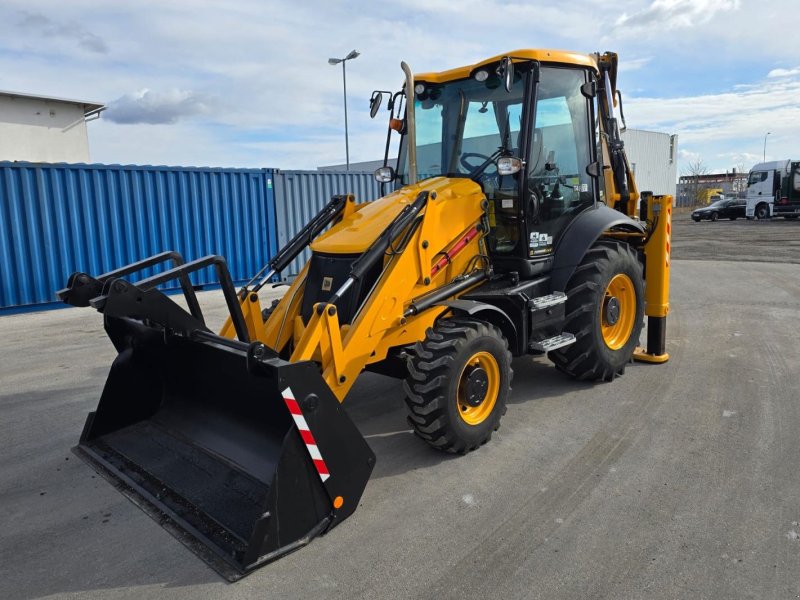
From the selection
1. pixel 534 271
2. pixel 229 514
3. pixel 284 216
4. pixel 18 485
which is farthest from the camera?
pixel 284 216

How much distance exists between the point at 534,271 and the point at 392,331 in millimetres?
1503

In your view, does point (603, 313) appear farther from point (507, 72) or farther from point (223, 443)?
point (223, 443)

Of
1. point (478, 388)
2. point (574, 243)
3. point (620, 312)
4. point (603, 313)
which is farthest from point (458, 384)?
point (620, 312)

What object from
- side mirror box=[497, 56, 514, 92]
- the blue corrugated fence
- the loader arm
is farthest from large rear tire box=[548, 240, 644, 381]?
the blue corrugated fence

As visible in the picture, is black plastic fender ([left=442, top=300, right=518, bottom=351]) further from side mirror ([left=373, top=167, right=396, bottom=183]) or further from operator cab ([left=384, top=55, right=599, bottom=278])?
side mirror ([left=373, top=167, right=396, bottom=183])

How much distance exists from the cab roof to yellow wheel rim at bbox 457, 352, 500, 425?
239 cm

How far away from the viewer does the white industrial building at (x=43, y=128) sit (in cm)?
2538

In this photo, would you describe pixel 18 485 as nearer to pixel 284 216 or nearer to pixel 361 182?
pixel 284 216

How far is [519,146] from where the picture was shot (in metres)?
4.71

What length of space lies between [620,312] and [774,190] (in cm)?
2861

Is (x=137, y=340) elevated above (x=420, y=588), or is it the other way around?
(x=137, y=340)

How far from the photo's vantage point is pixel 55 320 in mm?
9742

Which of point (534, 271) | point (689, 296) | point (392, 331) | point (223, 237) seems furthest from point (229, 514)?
point (223, 237)

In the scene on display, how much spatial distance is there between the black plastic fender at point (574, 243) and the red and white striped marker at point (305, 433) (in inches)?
111
